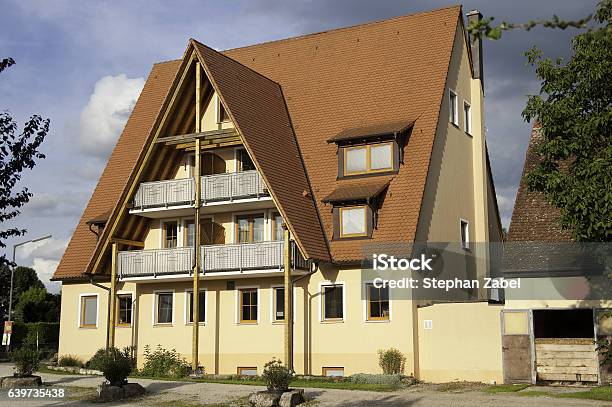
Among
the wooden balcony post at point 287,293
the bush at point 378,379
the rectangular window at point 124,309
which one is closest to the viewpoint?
the bush at point 378,379

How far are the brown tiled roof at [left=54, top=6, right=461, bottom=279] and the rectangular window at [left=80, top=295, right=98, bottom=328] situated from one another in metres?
1.28

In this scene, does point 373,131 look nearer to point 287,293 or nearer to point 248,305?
point 287,293

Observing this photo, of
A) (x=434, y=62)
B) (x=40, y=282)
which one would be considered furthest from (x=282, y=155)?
(x=40, y=282)

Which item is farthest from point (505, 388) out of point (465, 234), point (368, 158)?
point (368, 158)

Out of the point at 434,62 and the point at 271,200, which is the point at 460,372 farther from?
the point at 434,62

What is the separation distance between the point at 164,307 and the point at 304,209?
7.51m

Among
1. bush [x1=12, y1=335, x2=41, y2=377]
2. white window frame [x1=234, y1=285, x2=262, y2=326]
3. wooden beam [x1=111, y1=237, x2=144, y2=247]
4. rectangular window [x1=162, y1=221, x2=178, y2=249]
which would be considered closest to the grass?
white window frame [x1=234, y1=285, x2=262, y2=326]

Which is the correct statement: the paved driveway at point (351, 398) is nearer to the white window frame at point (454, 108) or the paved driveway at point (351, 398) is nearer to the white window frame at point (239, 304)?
the white window frame at point (239, 304)

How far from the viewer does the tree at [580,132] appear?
17969mm

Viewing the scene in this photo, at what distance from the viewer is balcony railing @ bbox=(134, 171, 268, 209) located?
28.3m

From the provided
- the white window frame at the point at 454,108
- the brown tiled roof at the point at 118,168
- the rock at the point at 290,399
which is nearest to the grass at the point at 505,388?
the rock at the point at 290,399

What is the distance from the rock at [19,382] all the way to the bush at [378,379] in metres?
9.72

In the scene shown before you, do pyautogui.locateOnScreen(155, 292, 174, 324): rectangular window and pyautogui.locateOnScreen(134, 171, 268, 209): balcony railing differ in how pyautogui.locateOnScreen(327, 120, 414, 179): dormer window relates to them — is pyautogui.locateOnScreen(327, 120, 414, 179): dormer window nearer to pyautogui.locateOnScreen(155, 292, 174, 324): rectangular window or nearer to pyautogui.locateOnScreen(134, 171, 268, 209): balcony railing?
pyautogui.locateOnScreen(134, 171, 268, 209): balcony railing

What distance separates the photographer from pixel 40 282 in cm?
8212
